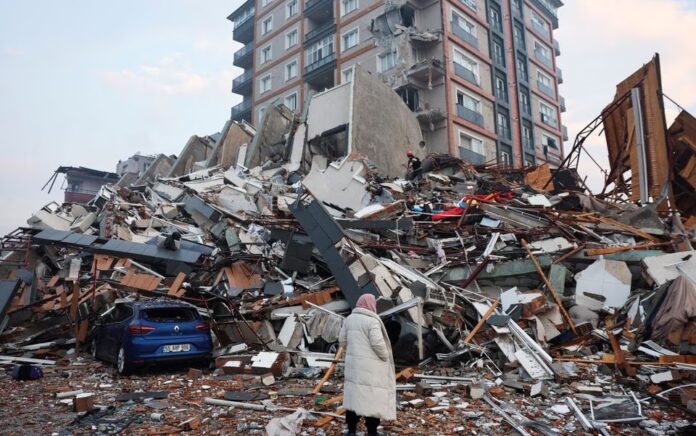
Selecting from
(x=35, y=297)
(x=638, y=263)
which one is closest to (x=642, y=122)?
(x=638, y=263)

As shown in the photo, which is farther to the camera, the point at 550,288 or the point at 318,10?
the point at 318,10

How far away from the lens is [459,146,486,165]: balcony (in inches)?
1209

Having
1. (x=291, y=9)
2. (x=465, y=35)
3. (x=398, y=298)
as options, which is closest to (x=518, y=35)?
(x=465, y=35)

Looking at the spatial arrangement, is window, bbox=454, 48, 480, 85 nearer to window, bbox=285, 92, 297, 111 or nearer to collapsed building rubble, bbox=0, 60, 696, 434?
window, bbox=285, 92, 297, 111

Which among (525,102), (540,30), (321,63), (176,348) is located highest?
(540,30)

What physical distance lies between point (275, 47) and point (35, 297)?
1349 inches

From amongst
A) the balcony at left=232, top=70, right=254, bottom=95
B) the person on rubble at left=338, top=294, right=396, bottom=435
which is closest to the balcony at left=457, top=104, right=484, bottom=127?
the balcony at left=232, top=70, right=254, bottom=95

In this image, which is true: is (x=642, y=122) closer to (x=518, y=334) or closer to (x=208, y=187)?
(x=518, y=334)

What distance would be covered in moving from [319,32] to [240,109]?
1199 centimetres

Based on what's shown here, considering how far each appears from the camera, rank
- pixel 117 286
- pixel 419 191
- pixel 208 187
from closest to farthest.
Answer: pixel 117 286 → pixel 419 191 → pixel 208 187

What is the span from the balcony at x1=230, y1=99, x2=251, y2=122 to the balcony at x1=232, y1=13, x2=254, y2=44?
6.69 meters

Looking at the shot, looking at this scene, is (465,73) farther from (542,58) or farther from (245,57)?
(245,57)

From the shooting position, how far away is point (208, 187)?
61.8 ft

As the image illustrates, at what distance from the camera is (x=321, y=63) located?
36.2m
